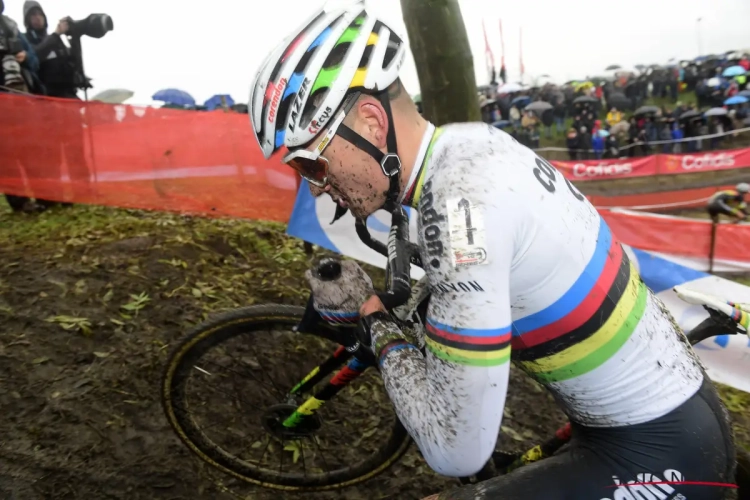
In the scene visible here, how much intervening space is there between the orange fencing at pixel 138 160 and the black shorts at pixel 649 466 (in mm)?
4859

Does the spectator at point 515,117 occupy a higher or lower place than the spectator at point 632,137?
higher

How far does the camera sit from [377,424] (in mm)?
3727

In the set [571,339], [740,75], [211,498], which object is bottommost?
[211,498]

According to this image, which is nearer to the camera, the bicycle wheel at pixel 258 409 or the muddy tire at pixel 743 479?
the muddy tire at pixel 743 479

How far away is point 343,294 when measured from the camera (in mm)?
Result: 2303

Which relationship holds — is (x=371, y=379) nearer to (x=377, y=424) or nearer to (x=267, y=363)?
(x=377, y=424)

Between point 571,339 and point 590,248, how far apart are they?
310 mm

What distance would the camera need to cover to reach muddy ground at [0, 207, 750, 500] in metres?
3.12

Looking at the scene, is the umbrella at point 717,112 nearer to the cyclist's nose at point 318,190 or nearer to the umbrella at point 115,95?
the umbrella at point 115,95

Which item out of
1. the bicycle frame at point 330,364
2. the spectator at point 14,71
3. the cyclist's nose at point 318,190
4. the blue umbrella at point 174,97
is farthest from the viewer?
the blue umbrella at point 174,97

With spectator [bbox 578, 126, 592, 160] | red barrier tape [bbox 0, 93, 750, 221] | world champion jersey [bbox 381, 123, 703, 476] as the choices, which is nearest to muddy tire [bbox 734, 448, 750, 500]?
world champion jersey [bbox 381, 123, 703, 476]

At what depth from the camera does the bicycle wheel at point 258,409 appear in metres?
2.84

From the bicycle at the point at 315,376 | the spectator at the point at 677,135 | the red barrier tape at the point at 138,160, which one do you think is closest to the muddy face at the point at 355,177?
the bicycle at the point at 315,376

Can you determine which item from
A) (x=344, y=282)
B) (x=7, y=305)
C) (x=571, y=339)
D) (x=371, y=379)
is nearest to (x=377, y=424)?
(x=371, y=379)
